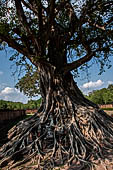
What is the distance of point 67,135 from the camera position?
168 inches

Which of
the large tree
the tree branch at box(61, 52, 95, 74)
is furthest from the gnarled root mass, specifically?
the tree branch at box(61, 52, 95, 74)

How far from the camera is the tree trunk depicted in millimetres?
3496

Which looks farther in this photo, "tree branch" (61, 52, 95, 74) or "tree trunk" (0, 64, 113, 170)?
"tree branch" (61, 52, 95, 74)

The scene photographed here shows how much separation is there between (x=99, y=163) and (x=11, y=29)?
5.05m

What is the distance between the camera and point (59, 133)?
432cm

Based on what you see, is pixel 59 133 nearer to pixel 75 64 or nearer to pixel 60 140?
pixel 60 140

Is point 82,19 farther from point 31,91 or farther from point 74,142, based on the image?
point 31,91

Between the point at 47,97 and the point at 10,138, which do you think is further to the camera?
the point at 47,97

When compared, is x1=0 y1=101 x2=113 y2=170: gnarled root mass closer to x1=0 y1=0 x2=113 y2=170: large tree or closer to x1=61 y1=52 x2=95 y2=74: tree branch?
x1=0 y1=0 x2=113 y2=170: large tree

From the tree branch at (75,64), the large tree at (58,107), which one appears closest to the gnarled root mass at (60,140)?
the large tree at (58,107)

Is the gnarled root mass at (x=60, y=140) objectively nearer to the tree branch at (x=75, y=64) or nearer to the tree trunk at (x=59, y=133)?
the tree trunk at (x=59, y=133)

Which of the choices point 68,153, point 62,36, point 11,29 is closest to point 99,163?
point 68,153

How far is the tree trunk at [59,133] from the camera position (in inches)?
138

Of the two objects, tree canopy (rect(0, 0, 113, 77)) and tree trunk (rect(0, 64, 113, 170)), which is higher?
tree canopy (rect(0, 0, 113, 77))
